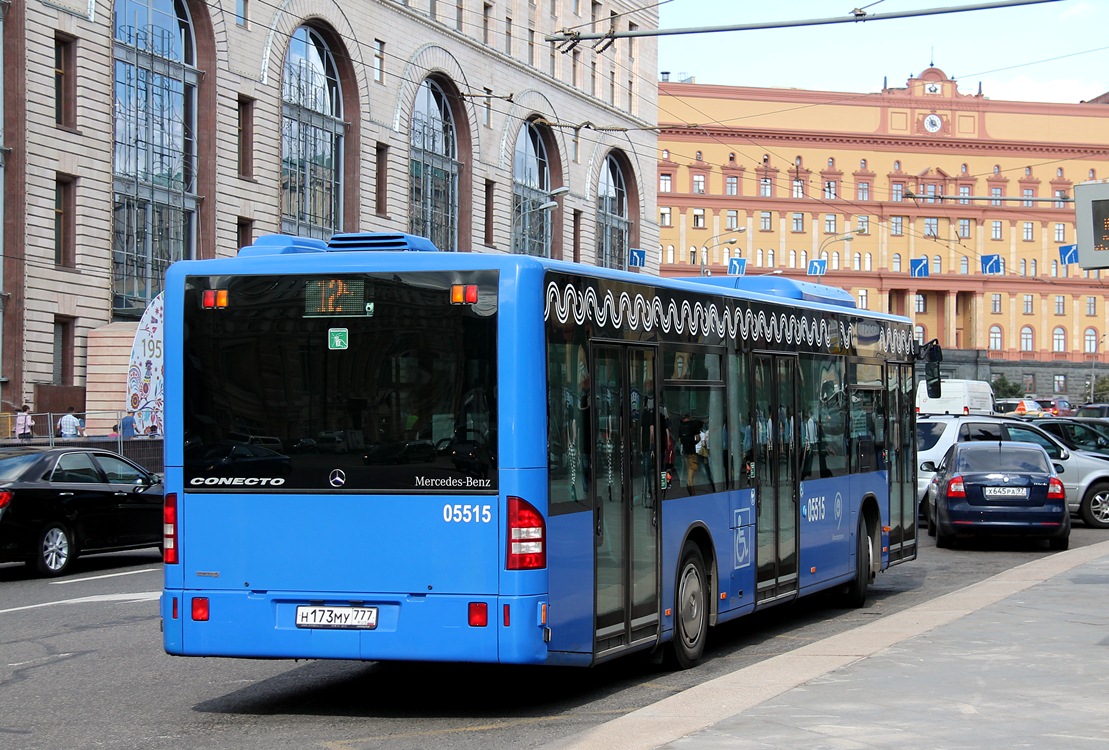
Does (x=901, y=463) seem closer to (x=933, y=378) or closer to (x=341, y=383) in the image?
(x=933, y=378)

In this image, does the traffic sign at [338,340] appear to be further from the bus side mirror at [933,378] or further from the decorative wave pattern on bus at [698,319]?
the bus side mirror at [933,378]

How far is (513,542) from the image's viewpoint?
8289 mm

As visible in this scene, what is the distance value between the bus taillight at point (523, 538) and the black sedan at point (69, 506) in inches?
424

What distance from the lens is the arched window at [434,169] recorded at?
58719 mm

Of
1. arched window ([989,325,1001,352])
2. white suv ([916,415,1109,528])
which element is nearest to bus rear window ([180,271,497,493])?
white suv ([916,415,1109,528])

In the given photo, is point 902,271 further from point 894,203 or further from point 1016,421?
point 1016,421

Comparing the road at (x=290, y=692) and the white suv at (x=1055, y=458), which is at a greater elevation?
the white suv at (x=1055, y=458)

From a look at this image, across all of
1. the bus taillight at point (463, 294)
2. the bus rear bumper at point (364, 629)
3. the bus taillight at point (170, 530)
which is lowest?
the bus rear bumper at point (364, 629)

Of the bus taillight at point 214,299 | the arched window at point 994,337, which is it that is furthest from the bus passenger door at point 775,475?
the arched window at point 994,337

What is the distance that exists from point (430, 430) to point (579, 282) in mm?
1269

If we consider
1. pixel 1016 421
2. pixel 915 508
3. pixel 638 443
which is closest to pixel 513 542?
pixel 638 443

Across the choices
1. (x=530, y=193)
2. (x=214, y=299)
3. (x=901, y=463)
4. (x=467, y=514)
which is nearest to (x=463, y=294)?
(x=467, y=514)

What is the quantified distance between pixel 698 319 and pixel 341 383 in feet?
10.1

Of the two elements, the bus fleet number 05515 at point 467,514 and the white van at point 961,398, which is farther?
the white van at point 961,398
